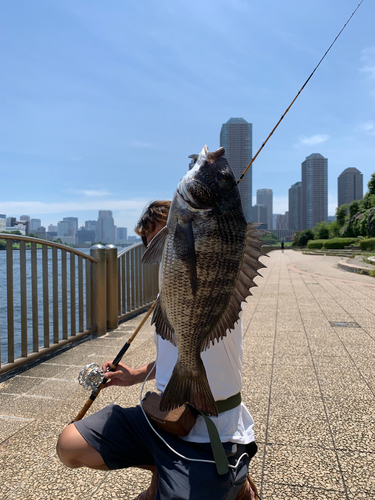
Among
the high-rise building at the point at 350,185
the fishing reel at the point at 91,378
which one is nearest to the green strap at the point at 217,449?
the fishing reel at the point at 91,378

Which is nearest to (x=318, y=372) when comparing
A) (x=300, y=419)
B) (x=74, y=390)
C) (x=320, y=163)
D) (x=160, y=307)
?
(x=300, y=419)

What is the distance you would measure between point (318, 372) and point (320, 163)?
459 ft

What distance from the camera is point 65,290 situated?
5086mm

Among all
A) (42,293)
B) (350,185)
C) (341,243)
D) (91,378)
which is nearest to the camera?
(91,378)

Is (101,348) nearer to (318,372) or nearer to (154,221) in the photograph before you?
(318,372)

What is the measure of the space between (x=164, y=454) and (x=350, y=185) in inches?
5932

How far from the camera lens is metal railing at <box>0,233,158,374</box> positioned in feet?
13.8

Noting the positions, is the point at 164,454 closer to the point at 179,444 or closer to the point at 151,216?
the point at 179,444

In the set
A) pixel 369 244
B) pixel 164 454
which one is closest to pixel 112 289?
pixel 164 454

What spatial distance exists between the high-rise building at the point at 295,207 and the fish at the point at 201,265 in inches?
6033

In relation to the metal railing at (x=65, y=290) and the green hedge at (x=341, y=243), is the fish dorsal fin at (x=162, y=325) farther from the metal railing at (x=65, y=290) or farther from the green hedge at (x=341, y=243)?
the green hedge at (x=341, y=243)

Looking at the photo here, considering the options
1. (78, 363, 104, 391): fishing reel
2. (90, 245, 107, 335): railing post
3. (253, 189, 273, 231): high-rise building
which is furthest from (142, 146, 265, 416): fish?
(253, 189, 273, 231): high-rise building

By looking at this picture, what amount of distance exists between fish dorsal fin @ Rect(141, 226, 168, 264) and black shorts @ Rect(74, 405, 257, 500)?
906 millimetres

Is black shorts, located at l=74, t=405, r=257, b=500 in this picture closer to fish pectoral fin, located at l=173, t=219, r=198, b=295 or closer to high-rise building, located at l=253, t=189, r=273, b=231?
fish pectoral fin, located at l=173, t=219, r=198, b=295
